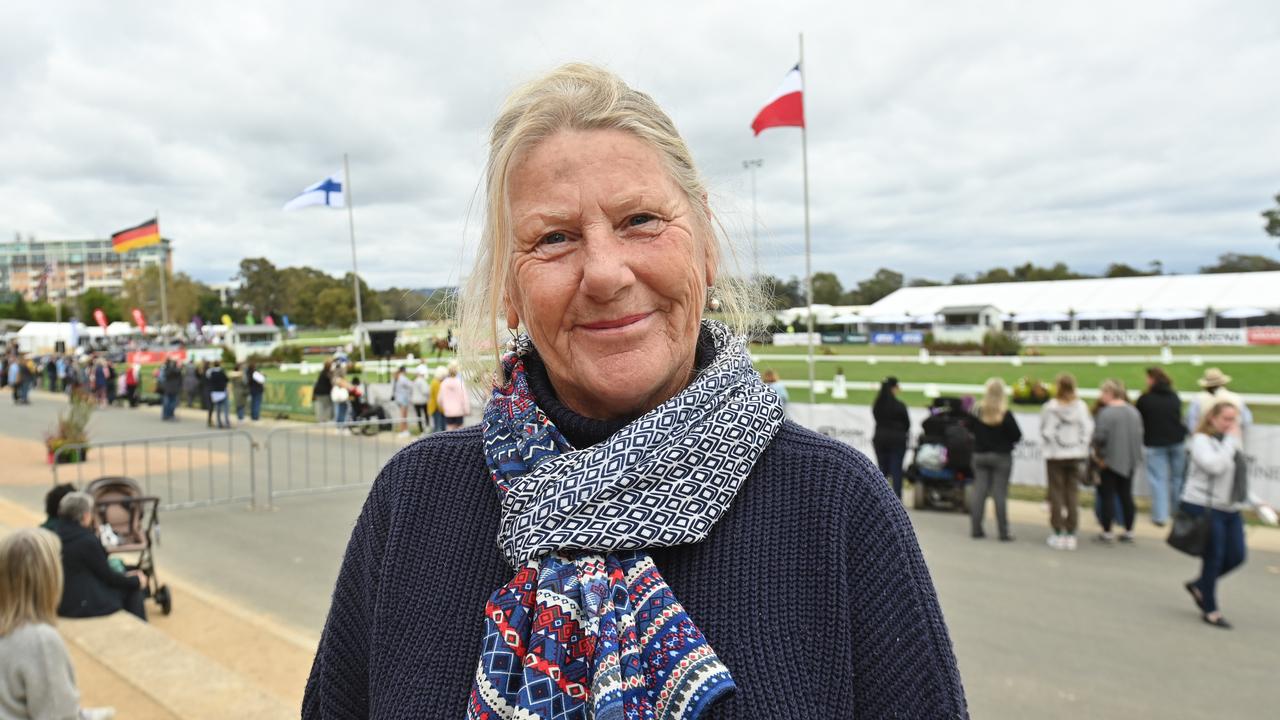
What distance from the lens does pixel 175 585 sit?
8.12 metres

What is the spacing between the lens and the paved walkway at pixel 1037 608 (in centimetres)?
555

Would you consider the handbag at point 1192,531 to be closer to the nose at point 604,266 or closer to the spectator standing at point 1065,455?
the spectator standing at point 1065,455

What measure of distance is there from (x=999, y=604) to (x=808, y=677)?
695 centimetres

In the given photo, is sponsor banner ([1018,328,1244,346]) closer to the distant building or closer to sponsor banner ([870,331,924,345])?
sponsor banner ([870,331,924,345])

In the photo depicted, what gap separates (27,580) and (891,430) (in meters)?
9.75

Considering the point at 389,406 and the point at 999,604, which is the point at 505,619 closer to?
the point at 999,604

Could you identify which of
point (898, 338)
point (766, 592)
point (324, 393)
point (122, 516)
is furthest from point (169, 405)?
point (898, 338)

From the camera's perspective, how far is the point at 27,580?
13.8 ft

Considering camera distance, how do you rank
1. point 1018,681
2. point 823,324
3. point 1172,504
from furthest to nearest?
1. point 823,324
2. point 1172,504
3. point 1018,681

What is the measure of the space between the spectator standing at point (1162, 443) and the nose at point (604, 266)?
417 inches

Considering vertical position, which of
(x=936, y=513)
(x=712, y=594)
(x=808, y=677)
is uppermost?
(x=712, y=594)

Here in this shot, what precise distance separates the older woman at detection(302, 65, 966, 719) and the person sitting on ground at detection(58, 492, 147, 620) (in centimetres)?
567

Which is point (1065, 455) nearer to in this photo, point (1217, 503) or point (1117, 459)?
point (1117, 459)

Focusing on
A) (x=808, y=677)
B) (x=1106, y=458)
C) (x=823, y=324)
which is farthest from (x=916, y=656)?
(x=823, y=324)
